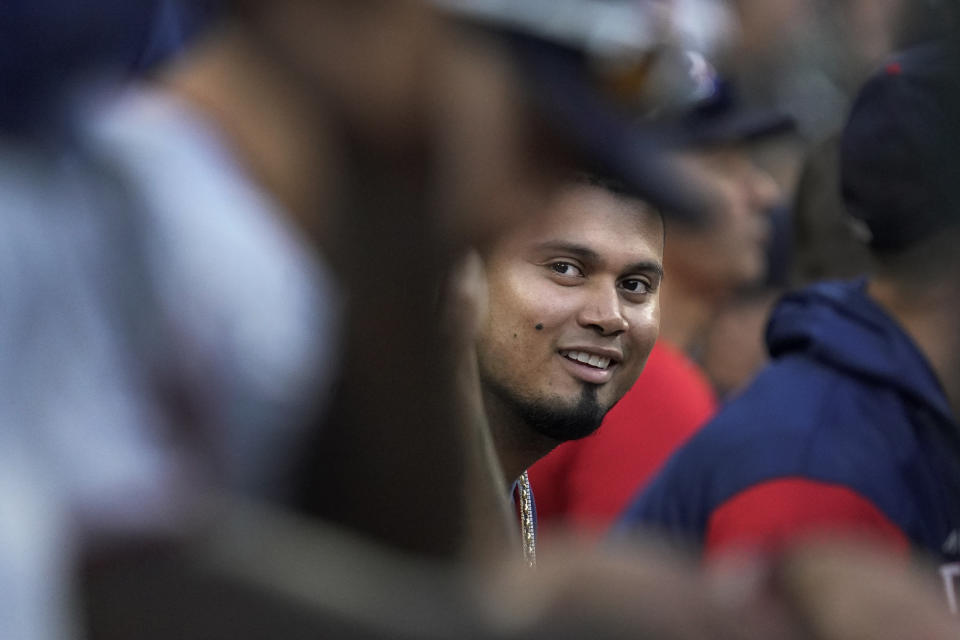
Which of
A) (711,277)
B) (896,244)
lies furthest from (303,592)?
(896,244)

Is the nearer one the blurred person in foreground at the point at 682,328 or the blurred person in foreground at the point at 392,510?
the blurred person in foreground at the point at 392,510

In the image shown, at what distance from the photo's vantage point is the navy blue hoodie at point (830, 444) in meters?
1.75

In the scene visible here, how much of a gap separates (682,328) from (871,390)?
0.34 metres

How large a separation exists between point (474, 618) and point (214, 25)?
407 millimetres

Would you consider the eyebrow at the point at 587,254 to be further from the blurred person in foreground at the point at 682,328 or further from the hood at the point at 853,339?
the hood at the point at 853,339

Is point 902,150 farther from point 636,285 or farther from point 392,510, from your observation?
point 392,510

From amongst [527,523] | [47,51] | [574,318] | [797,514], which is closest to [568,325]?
[574,318]

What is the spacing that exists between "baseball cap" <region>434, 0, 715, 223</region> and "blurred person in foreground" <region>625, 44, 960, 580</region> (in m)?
0.60

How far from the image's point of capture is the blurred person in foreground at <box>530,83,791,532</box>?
4.08 feet

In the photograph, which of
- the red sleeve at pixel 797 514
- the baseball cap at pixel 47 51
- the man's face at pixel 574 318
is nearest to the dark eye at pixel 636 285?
the man's face at pixel 574 318

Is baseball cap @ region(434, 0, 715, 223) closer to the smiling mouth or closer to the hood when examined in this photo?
the smiling mouth

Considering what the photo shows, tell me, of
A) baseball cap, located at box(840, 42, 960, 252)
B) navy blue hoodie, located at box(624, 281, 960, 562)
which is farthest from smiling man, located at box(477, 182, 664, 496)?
baseball cap, located at box(840, 42, 960, 252)

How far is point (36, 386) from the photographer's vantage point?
3.27ft

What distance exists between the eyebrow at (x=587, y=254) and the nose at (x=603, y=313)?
20 mm
